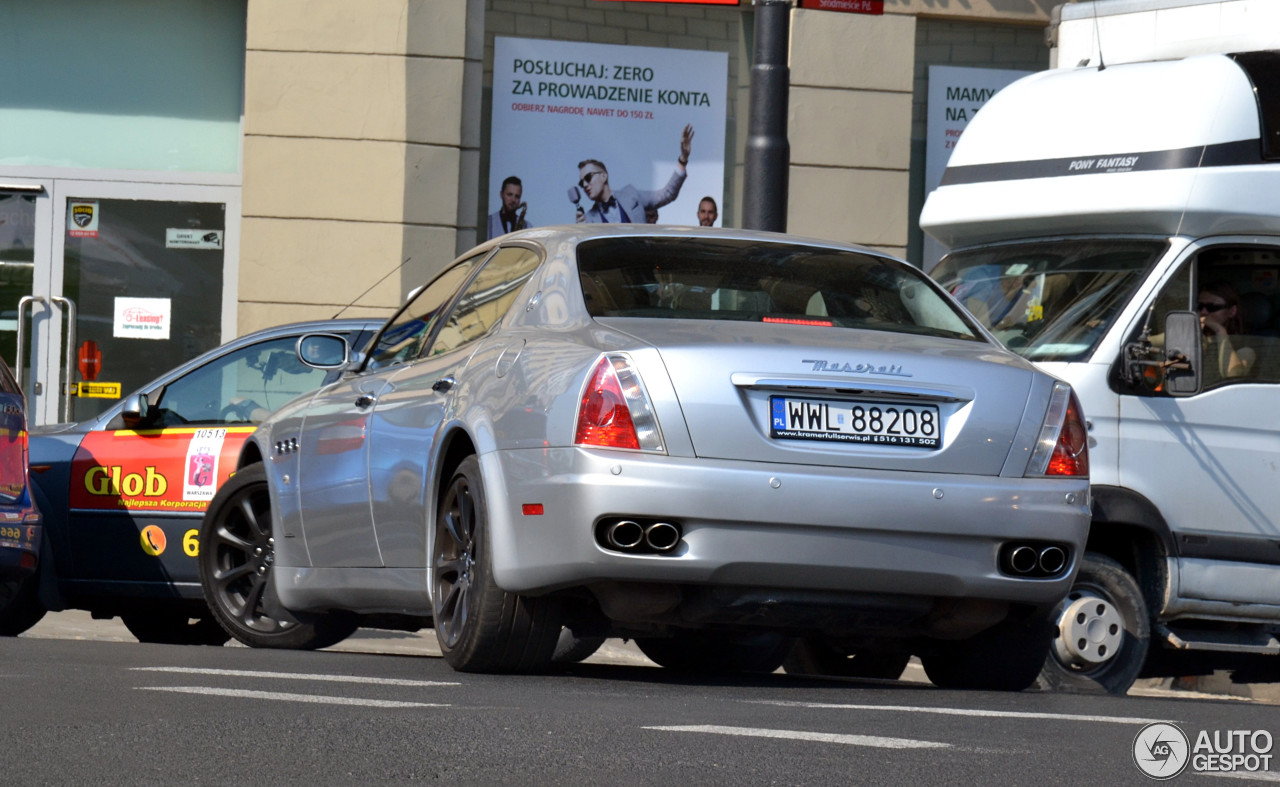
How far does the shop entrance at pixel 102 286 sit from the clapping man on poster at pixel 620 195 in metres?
2.77

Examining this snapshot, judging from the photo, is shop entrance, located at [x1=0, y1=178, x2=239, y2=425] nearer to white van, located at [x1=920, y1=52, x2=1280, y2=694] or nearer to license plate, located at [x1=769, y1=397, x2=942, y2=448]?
white van, located at [x1=920, y1=52, x2=1280, y2=694]

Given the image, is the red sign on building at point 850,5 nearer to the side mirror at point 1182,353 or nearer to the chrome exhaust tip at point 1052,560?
the side mirror at point 1182,353

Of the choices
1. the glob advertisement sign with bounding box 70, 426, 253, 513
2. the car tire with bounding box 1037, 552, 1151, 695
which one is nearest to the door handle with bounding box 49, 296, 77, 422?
the glob advertisement sign with bounding box 70, 426, 253, 513

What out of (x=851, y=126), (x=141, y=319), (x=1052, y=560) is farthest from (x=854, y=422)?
(x=141, y=319)

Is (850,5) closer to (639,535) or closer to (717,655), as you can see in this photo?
(717,655)

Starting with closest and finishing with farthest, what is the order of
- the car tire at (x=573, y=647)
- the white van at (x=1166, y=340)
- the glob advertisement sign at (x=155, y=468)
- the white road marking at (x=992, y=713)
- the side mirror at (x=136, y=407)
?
the white road marking at (x=992, y=713)
the car tire at (x=573, y=647)
the white van at (x=1166, y=340)
the glob advertisement sign at (x=155, y=468)
the side mirror at (x=136, y=407)

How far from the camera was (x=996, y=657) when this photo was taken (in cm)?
642

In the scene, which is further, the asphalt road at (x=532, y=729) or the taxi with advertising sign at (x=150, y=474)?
the taxi with advertising sign at (x=150, y=474)

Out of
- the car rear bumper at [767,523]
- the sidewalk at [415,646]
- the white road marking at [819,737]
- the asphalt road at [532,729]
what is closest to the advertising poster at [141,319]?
the sidewalk at [415,646]

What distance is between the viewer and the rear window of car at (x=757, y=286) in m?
6.11

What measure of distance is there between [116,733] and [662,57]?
1234 cm

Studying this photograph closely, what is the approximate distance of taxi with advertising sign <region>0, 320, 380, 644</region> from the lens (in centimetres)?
875

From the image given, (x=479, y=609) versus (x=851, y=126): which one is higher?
(x=851, y=126)

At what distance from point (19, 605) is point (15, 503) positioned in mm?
833
